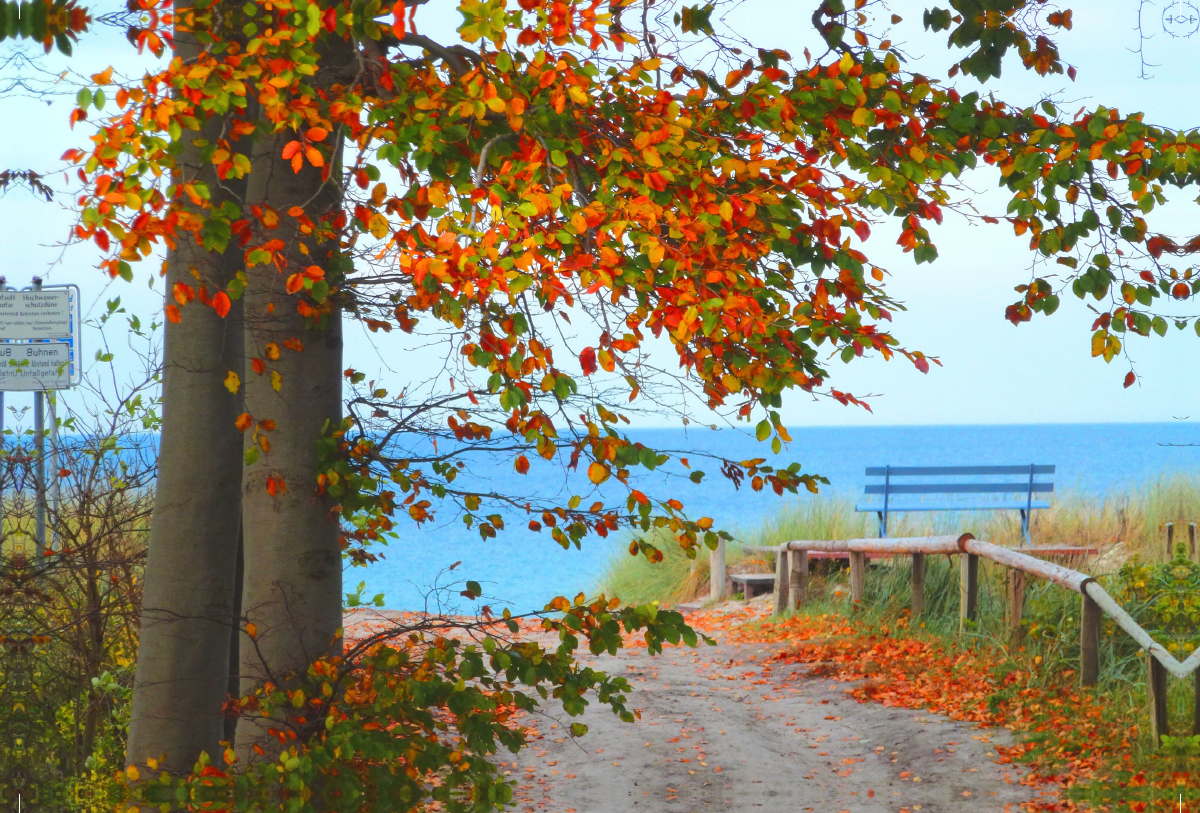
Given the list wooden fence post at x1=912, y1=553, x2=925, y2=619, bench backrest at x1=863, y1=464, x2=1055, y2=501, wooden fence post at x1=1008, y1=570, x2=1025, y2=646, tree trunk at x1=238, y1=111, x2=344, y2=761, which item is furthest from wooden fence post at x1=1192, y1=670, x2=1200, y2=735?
bench backrest at x1=863, y1=464, x2=1055, y2=501

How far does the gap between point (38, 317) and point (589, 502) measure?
72.9ft

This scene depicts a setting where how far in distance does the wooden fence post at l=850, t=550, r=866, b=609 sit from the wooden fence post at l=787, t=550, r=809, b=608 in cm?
94

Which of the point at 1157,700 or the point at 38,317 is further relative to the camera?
the point at 38,317

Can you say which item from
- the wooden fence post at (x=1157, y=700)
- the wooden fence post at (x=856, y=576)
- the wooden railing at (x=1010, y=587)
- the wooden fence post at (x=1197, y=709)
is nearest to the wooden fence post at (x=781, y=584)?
the wooden railing at (x=1010, y=587)

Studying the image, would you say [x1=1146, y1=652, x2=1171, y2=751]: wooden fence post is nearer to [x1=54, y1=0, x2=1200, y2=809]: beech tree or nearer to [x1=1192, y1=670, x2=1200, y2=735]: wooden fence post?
[x1=1192, y1=670, x2=1200, y2=735]: wooden fence post

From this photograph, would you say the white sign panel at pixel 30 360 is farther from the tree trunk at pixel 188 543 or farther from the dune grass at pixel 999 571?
the dune grass at pixel 999 571

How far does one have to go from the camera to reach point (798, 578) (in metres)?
11.3

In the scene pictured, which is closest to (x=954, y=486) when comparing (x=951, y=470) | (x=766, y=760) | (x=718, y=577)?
(x=951, y=470)

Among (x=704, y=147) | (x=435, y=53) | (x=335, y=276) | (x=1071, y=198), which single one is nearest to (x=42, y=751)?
(x=335, y=276)

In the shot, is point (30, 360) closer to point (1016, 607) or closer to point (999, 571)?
point (1016, 607)

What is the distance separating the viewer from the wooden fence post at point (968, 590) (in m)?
→ 8.31

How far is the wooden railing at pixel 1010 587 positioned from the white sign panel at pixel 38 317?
25.2ft

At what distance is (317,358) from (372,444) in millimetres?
377

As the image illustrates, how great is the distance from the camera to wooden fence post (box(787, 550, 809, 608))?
11.2 meters
